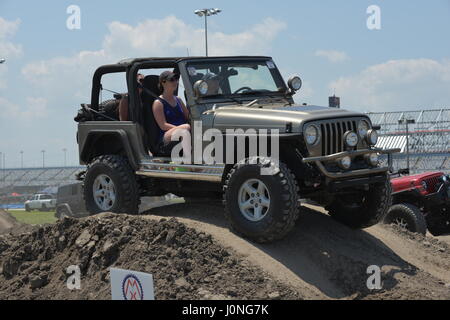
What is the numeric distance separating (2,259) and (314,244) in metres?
4.17

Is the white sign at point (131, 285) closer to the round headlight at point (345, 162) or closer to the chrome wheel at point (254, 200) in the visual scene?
the chrome wheel at point (254, 200)

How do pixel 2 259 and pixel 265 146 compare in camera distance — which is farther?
pixel 2 259

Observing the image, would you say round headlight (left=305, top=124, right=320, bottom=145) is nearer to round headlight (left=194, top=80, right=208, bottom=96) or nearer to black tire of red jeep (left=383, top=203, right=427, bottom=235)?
round headlight (left=194, top=80, right=208, bottom=96)

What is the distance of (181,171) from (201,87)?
3.71 feet

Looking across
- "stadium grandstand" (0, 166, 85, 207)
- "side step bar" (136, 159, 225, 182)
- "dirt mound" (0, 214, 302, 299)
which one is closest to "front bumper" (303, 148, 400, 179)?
"side step bar" (136, 159, 225, 182)

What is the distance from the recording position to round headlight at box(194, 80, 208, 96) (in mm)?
9102

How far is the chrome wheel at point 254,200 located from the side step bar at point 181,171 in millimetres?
486

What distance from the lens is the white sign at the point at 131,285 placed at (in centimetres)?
678

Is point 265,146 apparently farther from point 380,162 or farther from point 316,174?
point 380,162

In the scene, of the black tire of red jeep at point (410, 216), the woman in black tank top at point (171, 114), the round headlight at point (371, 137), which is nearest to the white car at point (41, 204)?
the black tire of red jeep at point (410, 216)
